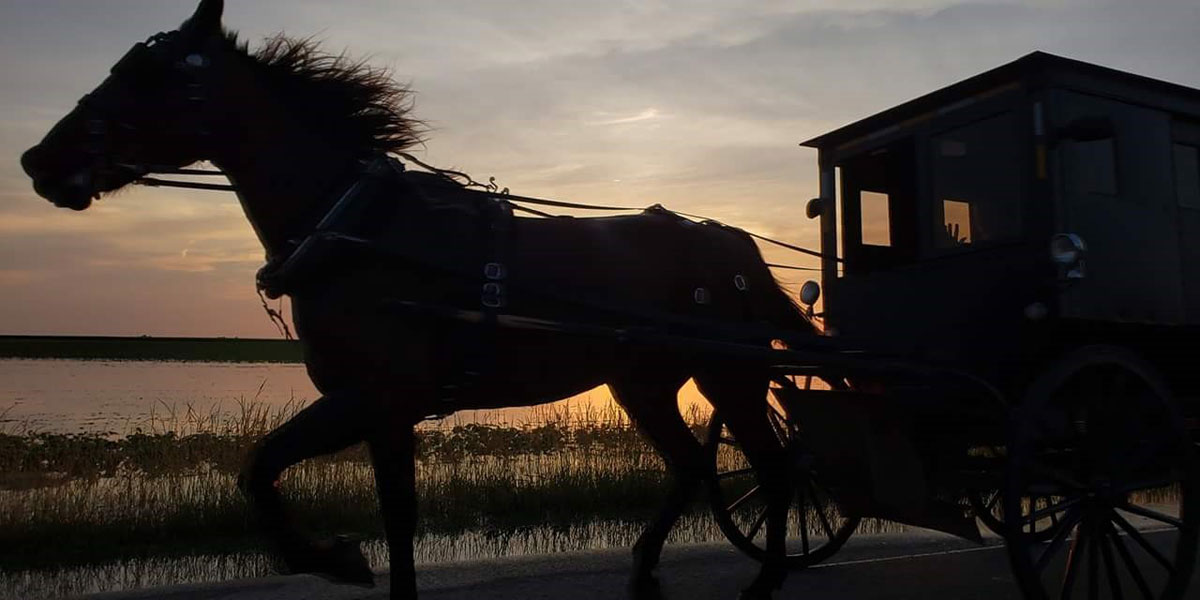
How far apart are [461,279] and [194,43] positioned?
1.40m

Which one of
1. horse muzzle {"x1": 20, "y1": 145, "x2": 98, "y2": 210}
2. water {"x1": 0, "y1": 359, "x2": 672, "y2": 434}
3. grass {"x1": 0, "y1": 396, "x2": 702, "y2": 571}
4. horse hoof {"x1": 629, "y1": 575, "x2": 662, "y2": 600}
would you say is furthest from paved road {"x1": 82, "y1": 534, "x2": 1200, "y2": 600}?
water {"x1": 0, "y1": 359, "x2": 672, "y2": 434}

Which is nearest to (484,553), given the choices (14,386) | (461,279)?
(461,279)

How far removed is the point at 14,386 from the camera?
36719 mm

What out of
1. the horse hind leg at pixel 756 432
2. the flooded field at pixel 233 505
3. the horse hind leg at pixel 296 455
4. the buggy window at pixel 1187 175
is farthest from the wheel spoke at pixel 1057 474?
the flooded field at pixel 233 505

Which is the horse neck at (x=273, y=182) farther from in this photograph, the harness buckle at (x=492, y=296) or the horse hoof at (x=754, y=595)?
the horse hoof at (x=754, y=595)

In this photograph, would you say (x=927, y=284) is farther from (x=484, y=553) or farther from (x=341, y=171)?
(x=484, y=553)

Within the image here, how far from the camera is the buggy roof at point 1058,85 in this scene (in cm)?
409

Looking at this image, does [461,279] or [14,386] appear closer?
[461,279]

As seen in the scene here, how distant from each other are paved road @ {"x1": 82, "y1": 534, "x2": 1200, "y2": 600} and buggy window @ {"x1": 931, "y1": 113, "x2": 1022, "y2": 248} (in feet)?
6.38

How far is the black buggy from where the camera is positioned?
3.86m

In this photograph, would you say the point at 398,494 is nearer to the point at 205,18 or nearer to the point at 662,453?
the point at 662,453

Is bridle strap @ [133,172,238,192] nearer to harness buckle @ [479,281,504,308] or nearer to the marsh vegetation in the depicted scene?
harness buckle @ [479,281,504,308]

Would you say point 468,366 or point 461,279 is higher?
point 461,279

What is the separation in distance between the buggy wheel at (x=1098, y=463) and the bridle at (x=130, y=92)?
3584 millimetres
